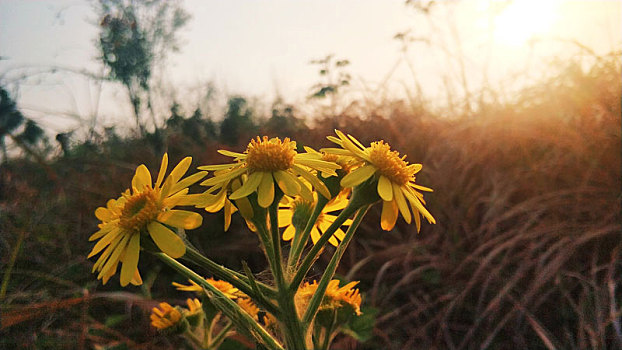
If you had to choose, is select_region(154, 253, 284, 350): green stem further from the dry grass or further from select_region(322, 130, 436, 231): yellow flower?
the dry grass

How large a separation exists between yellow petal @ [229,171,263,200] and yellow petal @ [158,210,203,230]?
7cm

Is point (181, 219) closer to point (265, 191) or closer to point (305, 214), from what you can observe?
point (265, 191)

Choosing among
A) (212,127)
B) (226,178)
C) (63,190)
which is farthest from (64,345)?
(212,127)

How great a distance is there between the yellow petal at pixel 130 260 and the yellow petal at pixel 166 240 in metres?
0.03

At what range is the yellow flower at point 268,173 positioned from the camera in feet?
2.61

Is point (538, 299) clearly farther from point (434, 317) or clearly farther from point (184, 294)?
point (184, 294)

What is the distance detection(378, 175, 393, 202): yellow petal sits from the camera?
2.72 ft

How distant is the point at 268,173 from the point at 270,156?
4 cm

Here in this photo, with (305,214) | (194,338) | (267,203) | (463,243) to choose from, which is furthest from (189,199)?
(463,243)

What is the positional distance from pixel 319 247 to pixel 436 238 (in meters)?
2.25

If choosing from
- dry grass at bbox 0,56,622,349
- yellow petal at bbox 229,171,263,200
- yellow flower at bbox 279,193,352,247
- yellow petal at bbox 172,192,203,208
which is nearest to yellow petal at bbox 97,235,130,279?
yellow petal at bbox 172,192,203,208

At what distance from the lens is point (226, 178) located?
0.82m

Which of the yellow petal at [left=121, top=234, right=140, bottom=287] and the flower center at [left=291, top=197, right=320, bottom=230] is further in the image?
the flower center at [left=291, top=197, right=320, bottom=230]

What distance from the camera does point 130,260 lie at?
765mm
